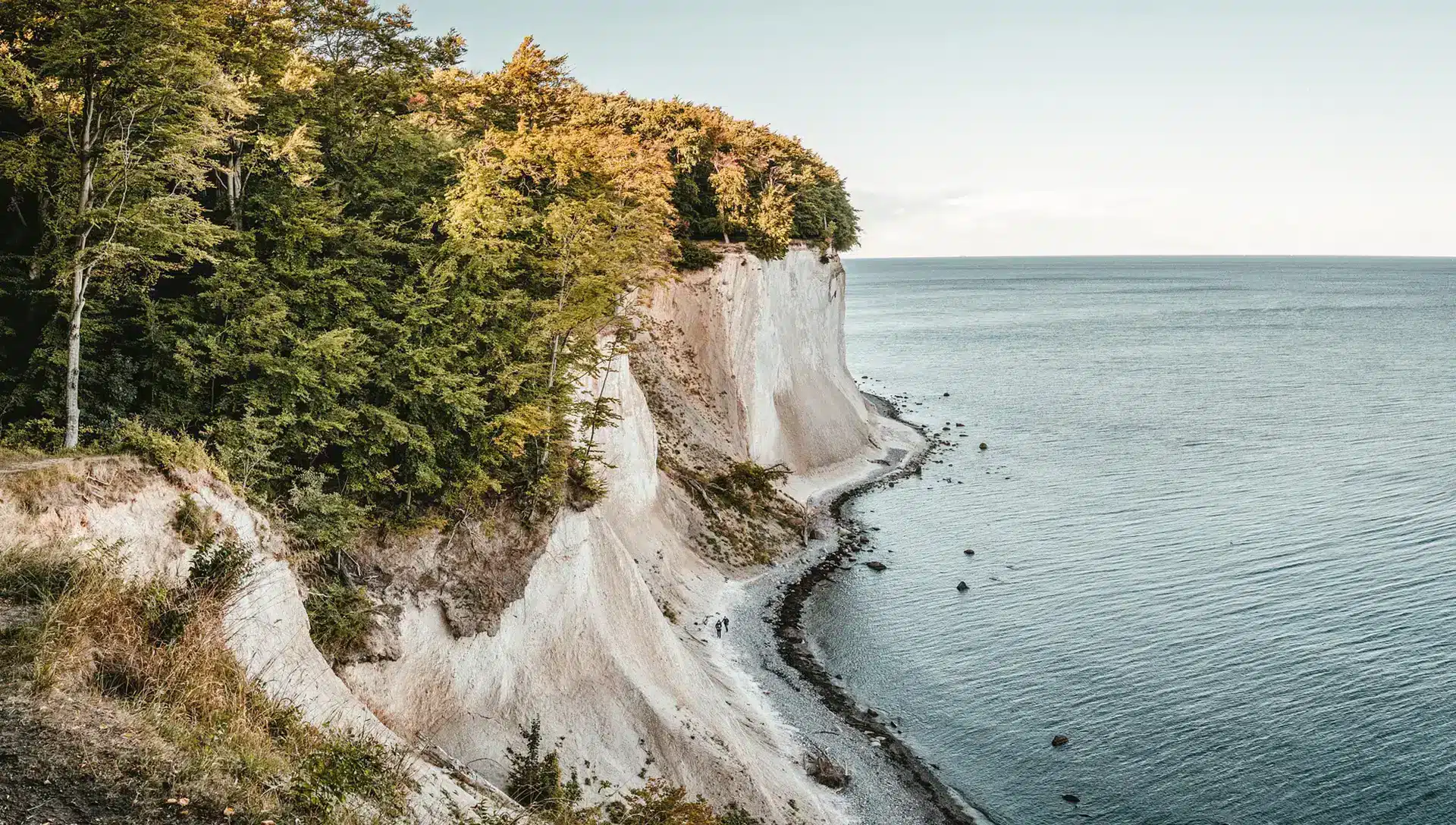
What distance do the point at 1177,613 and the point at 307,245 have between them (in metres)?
38.9

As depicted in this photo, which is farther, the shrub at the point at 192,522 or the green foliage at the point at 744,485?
the green foliage at the point at 744,485

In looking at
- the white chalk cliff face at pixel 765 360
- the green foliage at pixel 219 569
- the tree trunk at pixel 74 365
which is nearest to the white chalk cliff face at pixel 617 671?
the green foliage at pixel 219 569

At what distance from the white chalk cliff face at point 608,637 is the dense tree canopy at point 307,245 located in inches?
130

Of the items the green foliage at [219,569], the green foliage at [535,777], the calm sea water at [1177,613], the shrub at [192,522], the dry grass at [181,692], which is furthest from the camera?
the calm sea water at [1177,613]

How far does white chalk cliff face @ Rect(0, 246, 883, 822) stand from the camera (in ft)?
57.2

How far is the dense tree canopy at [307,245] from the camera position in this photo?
20.0 meters

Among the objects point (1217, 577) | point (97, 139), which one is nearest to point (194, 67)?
point (97, 139)

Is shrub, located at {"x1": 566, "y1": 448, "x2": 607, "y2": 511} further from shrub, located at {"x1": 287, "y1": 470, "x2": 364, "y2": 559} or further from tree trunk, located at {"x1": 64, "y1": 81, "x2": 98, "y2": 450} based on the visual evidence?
tree trunk, located at {"x1": 64, "y1": 81, "x2": 98, "y2": 450}

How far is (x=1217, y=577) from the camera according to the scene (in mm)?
47281

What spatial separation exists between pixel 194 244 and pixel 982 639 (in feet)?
111

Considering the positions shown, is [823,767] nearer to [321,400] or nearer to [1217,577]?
[321,400]

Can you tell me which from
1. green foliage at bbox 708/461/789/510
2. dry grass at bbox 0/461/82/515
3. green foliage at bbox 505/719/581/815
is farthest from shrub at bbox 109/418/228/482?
green foliage at bbox 708/461/789/510

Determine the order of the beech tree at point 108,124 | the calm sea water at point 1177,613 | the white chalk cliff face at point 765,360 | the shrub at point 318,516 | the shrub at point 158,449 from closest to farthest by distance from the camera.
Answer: the shrub at point 158,449 → the beech tree at point 108,124 → the shrub at point 318,516 → the calm sea water at point 1177,613 → the white chalk cliff face at point 765,360

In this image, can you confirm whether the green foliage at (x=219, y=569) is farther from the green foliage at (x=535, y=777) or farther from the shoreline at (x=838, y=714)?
the shoreline at (x=838, y=714)
